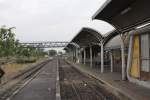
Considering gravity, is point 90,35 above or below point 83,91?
above

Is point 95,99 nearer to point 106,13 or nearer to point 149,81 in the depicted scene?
point 149,81

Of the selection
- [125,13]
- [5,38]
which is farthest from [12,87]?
[5,38]

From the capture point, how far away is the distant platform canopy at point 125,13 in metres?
18.2

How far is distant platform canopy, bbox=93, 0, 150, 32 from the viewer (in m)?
18.2

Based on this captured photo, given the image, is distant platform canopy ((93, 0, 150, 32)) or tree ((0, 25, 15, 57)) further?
tree ((0, 25, 15, 57))

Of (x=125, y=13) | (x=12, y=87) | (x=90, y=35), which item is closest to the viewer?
(x=125, y=13)

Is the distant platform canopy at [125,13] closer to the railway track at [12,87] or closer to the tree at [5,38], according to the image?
the railway track at [12,87]

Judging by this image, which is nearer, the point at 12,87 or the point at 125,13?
the point at 125,13

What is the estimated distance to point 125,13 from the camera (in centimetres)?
2109

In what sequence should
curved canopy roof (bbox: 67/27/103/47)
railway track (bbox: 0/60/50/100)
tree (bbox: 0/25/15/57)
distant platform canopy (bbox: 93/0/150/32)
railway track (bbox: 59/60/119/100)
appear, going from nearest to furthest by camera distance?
railway track (bbox: 59/60/119/100), railway track (bbox: 0/60/50/100), distant platform canopy (bbox: 93/0/150/32), curved canopy roof (bbox: 67/27/103/47), tree (bbox: 0/25/15/57)

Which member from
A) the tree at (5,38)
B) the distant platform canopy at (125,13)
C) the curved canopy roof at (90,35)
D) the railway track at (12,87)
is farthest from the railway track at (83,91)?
the tree at (5,38)

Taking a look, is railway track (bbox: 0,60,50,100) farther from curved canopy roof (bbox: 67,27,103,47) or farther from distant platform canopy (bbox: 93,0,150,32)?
curved canopy roof (bbox: 67,27,103,47)

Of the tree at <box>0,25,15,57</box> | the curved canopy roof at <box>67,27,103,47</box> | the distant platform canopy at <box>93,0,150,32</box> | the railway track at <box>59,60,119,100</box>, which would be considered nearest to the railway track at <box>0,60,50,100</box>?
the railway track at <box>59,60,119,100</box>

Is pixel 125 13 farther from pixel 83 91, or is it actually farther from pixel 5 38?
pixel 5 38
